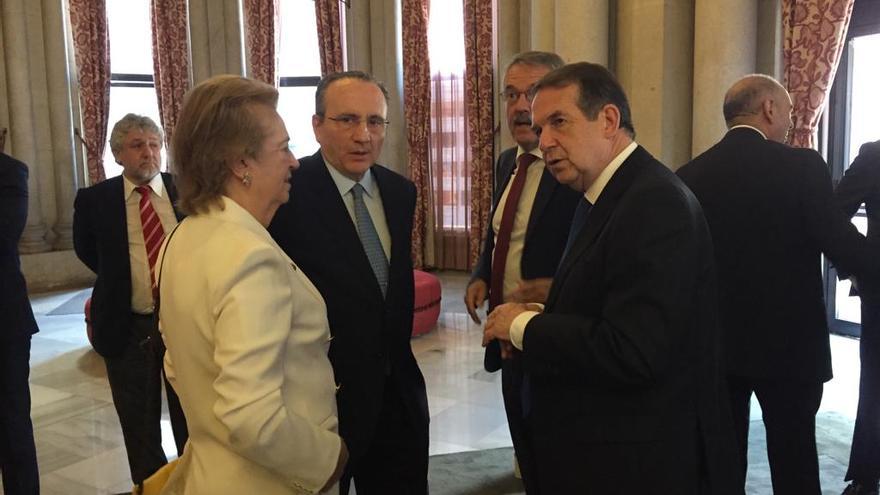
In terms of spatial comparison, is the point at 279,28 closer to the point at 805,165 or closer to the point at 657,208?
the point at 805,165

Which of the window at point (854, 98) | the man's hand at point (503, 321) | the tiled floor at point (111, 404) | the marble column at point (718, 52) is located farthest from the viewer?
the window at point (854, 98)

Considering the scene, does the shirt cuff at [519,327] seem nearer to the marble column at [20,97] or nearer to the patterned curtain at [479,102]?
the patterned curtain at [479,102]

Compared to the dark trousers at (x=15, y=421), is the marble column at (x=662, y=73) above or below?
above

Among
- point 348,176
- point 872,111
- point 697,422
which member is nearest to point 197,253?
point 348,176

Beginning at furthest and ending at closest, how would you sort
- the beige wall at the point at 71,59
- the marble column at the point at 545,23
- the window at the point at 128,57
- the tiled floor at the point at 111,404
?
1. the window at the point at 128,57
2. the marble column at the point at 545,23
3. the beige wall at the point at 71,59
4. the tiled floor at the point at 111,404

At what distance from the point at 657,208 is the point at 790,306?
4.34ft

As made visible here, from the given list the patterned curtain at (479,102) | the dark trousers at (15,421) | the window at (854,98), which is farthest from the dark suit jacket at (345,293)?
the patterned curtain at (479,102)

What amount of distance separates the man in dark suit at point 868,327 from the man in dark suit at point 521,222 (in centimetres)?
129

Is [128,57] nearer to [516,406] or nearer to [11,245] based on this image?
[11,245]

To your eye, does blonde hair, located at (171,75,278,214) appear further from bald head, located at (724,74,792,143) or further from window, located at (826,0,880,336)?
window, located at (826,0,880,336)

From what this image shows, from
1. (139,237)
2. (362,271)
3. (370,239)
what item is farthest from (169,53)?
(362,271)

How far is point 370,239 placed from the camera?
230 centimetres

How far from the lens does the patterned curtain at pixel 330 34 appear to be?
31.2 feet

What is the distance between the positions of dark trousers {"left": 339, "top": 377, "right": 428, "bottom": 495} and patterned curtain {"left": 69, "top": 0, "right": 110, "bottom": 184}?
8093 mm
